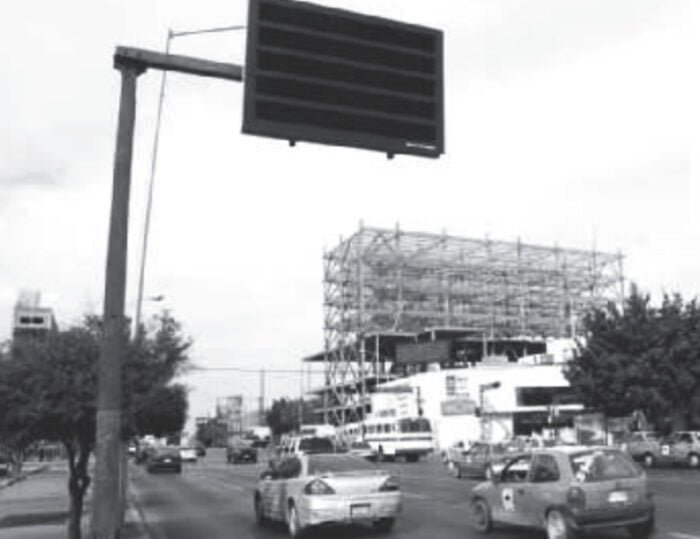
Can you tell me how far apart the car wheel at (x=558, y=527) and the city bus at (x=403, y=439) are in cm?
4646

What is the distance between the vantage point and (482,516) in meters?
18.3

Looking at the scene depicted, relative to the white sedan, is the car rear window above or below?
above

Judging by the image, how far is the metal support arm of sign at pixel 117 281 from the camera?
32.0ft

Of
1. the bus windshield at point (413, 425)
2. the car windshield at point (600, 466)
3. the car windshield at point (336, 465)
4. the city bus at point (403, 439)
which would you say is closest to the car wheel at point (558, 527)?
the car windshield at point (600, 466)

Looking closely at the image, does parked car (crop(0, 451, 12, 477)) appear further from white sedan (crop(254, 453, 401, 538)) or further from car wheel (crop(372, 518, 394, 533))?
car wheel (crop(372, 518, 394, 533))

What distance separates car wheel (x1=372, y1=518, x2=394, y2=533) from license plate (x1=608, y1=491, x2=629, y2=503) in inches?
192

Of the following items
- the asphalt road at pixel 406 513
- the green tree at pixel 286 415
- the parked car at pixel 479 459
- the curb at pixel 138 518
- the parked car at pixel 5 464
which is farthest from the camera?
the green tree at pixel 286 415

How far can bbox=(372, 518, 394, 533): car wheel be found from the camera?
19.0 m

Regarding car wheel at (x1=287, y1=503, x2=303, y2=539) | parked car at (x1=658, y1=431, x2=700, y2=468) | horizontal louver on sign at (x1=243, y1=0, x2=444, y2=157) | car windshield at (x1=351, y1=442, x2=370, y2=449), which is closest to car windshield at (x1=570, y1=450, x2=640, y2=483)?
car wheel at (x1=287, y1=503, x2=303, y2=539)

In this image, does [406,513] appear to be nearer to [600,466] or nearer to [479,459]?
[600,466]

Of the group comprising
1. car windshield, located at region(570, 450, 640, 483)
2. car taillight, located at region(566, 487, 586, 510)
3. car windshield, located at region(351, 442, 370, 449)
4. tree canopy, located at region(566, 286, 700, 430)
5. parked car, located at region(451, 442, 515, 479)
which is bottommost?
car taillight, located at region(566, 487, 586, 510)

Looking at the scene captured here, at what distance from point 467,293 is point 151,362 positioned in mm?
93305

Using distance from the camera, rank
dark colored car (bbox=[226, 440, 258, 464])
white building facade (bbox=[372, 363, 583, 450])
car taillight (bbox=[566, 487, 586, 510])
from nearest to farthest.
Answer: car taillight (bbox=[566, 487, 586, 510]), dark colored car (bbox=[226, 440, 258, 464]), white building facade (bbox=[372, 363, 583, 450])

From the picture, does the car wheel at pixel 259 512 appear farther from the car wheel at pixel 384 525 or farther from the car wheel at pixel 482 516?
the car wheel at pixel 482 516
